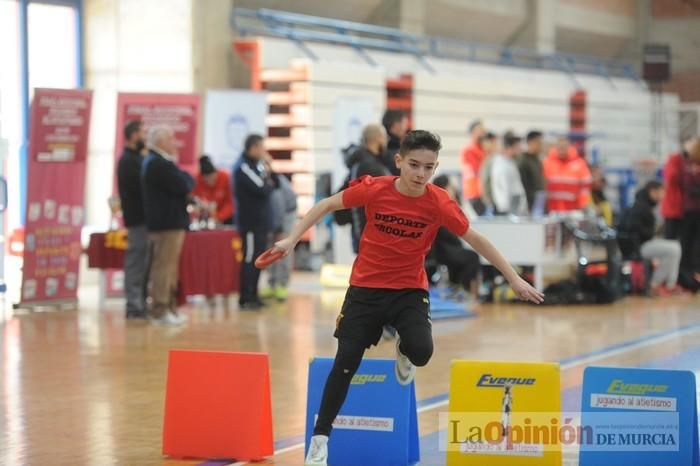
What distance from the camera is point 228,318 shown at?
459 inches

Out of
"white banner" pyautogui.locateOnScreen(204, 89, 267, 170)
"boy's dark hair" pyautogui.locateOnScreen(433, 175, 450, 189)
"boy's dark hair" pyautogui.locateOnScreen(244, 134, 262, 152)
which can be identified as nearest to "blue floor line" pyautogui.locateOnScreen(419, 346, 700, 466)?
"boy's dark hair" pyautogui.locateOnScreen(433, 175, 450, 189)

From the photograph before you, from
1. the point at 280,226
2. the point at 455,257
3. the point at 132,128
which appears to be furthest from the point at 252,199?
the point at 455,257

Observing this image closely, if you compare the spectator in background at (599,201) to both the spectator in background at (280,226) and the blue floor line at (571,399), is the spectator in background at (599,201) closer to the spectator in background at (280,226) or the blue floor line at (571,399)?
the spectator in background at (280,226)

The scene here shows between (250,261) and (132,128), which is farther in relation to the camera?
(250,261)

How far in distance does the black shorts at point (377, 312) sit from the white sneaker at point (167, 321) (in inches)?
227

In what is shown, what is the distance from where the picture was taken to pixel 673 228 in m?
14.6

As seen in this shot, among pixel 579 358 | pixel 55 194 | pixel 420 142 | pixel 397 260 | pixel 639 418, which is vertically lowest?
pixel 579 358

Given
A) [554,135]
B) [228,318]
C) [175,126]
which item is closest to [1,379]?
[228,318]

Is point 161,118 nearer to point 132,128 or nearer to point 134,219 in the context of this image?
point 132,128

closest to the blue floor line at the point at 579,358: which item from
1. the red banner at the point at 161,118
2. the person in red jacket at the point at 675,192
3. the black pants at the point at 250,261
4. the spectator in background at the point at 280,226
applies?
the person in red jacket at the point at 675,192

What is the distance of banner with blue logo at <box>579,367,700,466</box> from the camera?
5.38m

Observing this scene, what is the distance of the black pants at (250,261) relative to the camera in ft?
39.7

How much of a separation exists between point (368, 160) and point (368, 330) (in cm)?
399

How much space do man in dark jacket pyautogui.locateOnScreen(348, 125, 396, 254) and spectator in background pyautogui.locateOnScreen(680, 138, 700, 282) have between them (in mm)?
5555
